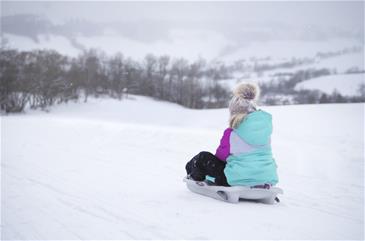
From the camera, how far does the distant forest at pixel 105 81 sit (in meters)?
39.9

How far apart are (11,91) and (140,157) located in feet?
115

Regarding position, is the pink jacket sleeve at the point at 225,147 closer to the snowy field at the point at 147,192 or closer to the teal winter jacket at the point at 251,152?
the teal winter jacket at the point at 251,152

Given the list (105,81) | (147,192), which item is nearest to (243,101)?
(147,192)

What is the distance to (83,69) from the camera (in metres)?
52.6

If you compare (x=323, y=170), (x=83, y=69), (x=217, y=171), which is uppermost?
(x=83, y=69)

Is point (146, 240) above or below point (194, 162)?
below

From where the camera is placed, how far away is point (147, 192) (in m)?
5.19

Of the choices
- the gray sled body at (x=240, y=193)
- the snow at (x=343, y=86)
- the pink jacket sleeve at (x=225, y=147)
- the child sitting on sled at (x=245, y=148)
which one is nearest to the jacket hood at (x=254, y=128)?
the child sitting on sled at (x=245, y=148)

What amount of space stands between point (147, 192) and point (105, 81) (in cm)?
5374

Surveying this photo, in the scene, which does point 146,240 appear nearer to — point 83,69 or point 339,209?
point 339,209

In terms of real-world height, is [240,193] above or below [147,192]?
above

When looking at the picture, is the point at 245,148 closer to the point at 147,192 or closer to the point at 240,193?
the point at 240,193

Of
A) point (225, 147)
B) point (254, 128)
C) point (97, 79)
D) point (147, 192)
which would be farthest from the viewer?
point (97, 79)

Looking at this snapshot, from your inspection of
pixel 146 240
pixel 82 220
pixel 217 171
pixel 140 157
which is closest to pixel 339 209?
pixel 217 171
